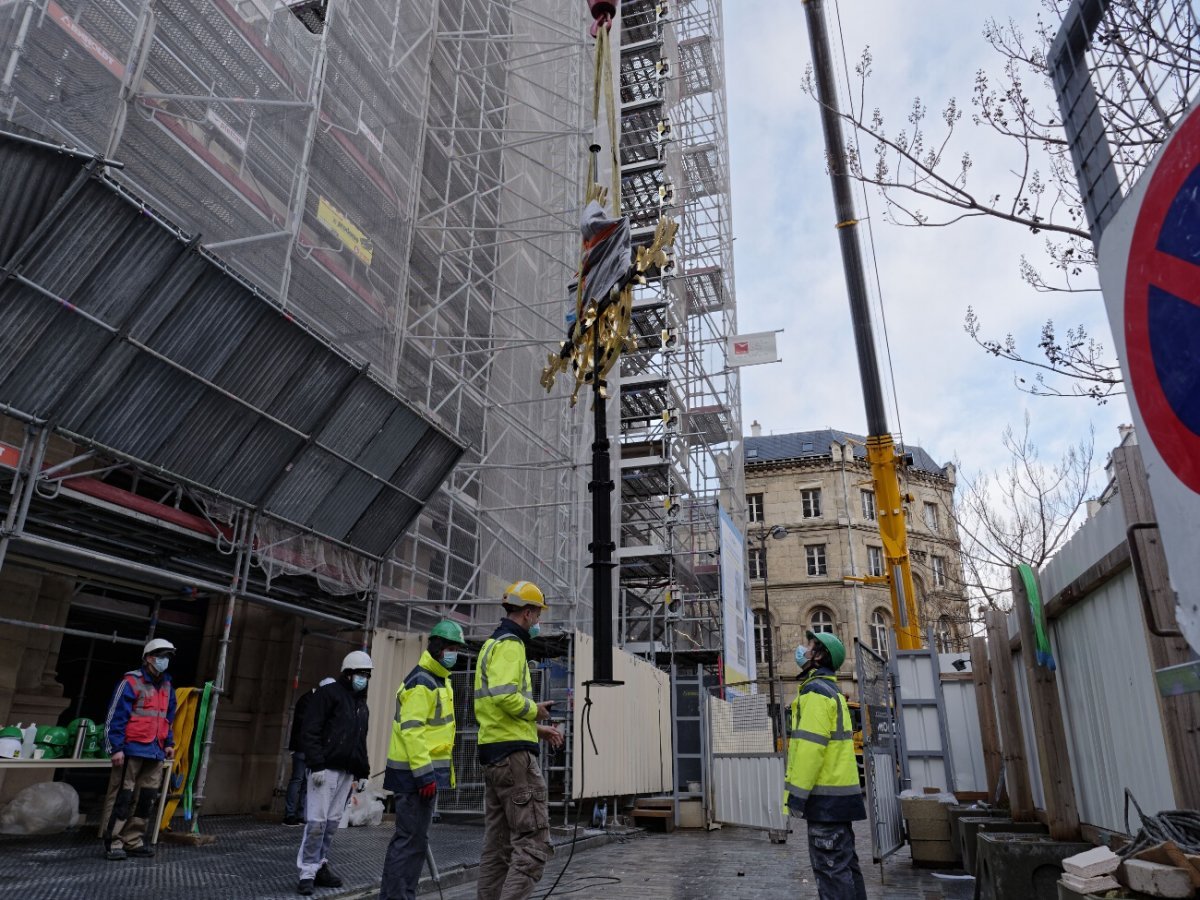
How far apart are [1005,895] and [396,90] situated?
44.4 ft

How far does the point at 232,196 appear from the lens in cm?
956

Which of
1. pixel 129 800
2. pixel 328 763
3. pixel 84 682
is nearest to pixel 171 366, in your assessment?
pixel 129 800

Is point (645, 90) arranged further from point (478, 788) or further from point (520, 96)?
point (478, 788)

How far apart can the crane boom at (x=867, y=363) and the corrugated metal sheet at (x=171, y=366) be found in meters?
9.52

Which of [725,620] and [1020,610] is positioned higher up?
[725,620]

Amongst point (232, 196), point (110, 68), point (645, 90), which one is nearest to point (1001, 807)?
point (232, 196)

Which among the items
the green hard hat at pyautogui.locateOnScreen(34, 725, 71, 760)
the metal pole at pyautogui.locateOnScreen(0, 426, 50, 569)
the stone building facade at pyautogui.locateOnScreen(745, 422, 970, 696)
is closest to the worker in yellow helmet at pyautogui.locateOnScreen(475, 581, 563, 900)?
the metal pole at pyautogui.locateOnScreen(0, 426, 50, 569)

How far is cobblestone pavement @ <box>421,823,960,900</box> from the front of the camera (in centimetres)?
709

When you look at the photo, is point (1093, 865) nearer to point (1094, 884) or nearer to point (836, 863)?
point (1094, 884)

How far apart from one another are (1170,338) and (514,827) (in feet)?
14.1

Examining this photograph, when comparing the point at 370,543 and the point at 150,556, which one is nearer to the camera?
the point at 150,556

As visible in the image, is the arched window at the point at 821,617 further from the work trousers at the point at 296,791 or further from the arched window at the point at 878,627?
the work trousers at the point at 296,791

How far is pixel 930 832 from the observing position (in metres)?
8.98

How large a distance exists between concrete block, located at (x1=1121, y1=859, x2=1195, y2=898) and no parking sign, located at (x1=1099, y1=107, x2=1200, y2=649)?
183cm
